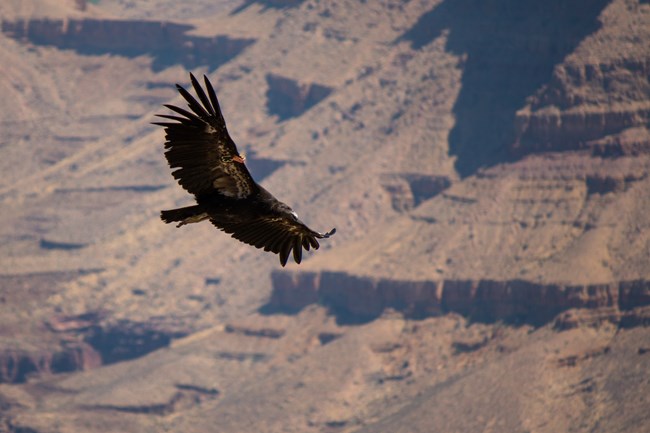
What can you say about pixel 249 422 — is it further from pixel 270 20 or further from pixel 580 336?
pixel 270 20

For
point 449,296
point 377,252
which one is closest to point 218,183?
point 449,296

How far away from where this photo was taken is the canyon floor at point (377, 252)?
12525 cm

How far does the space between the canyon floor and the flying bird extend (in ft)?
262

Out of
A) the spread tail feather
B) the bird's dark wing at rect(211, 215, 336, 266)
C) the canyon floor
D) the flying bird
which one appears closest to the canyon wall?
the canyon floor

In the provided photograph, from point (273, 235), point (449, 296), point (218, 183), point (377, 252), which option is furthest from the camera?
point (377, 252)

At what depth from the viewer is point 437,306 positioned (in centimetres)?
13562

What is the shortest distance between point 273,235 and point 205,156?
153 centimetres

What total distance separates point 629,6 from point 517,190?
655 inches

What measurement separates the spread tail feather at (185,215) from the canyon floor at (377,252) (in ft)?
263

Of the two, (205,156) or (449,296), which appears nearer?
(205,156)

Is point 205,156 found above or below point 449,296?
above

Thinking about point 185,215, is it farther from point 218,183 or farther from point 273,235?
point 273,235

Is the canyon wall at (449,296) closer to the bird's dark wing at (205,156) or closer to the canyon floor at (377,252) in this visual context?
the canyon floor at (377,252)

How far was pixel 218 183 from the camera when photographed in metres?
28.3
